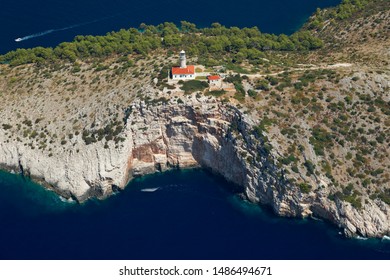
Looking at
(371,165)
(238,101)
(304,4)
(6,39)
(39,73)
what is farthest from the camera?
(304,4)

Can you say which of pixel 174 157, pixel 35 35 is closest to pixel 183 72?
pixel 174 157

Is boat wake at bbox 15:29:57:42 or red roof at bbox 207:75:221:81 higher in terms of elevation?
boat wake at bbox 15:29:57:42

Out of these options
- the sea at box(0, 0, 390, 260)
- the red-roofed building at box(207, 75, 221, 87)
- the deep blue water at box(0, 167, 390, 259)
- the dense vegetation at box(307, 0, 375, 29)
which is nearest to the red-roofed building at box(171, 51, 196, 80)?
the red-roofed building at box(207, 75, 221, 87)

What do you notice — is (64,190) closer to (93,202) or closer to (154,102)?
(93,202)

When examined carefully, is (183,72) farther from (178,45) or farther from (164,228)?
(164,228)

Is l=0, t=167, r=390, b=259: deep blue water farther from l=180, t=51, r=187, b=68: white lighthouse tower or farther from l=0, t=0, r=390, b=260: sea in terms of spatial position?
l=180, t=51, r=187, b=68: white lighthouse tower

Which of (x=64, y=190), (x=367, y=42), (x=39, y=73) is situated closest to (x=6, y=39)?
(x=39, y=73)

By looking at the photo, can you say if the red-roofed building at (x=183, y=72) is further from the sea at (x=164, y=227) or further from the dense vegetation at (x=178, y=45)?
the sea at (x=164, y=227)
